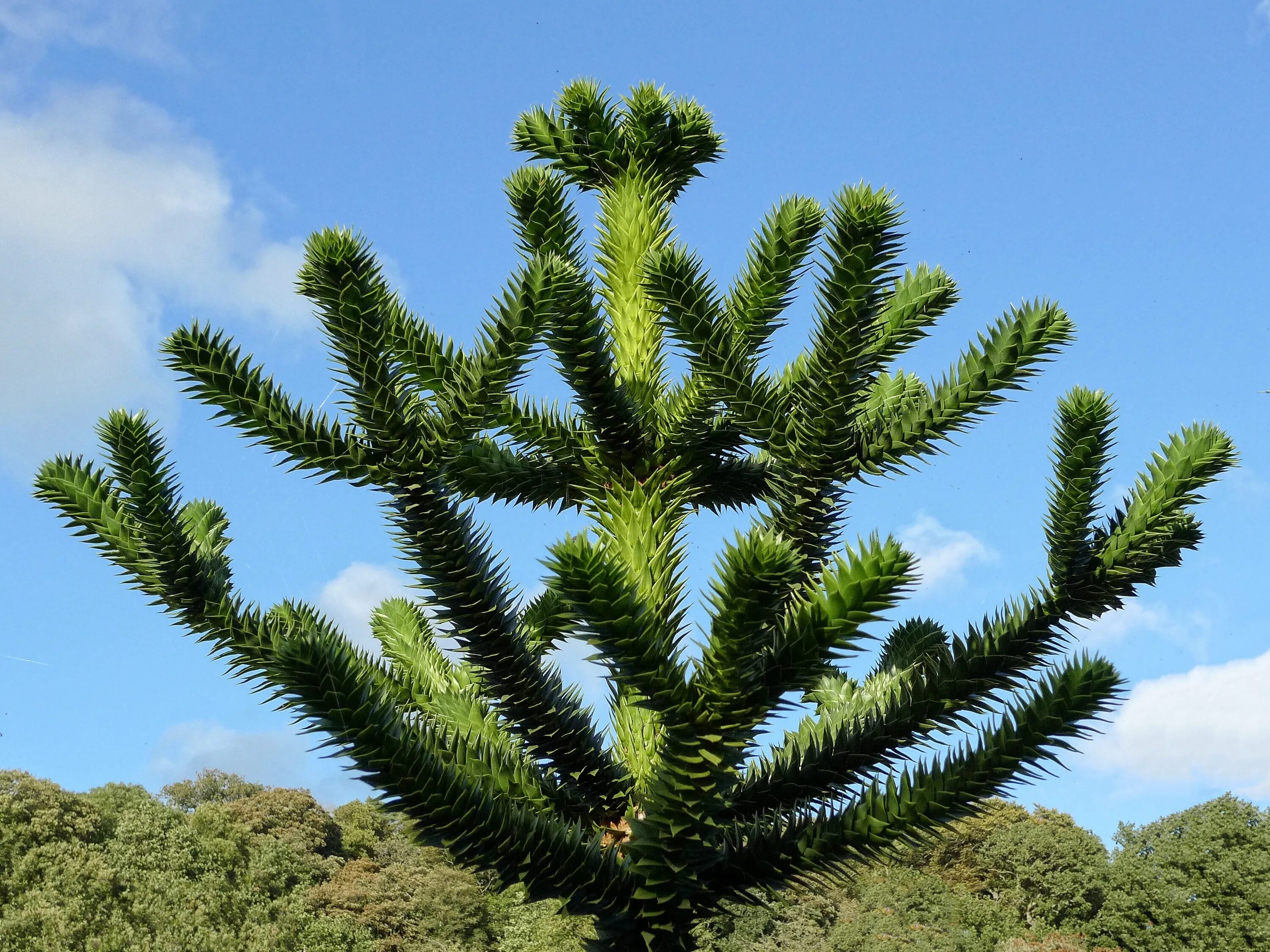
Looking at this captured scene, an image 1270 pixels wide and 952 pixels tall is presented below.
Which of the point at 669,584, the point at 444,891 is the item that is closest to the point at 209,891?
the point at 444,891

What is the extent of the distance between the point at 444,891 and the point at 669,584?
28.7 meters

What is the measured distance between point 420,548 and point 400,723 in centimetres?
72

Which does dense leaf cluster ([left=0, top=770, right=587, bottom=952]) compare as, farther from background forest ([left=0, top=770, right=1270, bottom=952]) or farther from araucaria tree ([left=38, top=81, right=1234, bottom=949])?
araucaria tree ([left=38, top=81, right=1234, bottom=949])

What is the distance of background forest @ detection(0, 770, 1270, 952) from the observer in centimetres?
2722

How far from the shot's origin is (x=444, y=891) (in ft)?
101

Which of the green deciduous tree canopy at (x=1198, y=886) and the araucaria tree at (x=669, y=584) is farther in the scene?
the green deciduous tree canopy at (x=1198, y=886)

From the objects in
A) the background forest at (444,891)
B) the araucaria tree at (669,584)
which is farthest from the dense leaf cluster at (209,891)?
the araucaria tree at (669,584)

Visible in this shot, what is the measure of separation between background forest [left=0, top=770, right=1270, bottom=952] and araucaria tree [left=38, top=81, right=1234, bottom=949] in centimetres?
1886

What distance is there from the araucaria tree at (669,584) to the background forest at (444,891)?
61.9ft

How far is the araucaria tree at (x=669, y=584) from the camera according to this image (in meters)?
3.69

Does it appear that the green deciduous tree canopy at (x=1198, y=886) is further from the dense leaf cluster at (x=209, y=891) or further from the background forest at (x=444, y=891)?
the dense leaf cluster at (x=209, y=891)

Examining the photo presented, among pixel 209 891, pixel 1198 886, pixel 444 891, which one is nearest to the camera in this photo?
pixel 209 891

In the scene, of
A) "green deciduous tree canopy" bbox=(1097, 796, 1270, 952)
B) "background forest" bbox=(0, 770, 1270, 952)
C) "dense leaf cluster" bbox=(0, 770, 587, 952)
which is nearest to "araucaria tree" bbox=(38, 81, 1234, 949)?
"background forest" bbox=(0, 770, 1270, 952)

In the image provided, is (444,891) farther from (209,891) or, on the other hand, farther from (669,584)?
(669,584)
